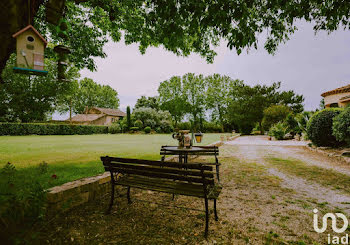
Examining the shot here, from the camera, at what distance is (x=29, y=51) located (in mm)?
2703

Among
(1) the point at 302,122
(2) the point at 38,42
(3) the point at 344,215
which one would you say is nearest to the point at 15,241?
(2) the point at 38,42

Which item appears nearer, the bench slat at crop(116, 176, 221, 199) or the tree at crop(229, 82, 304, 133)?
the bench slat at crop(116, 176, 221, 199)

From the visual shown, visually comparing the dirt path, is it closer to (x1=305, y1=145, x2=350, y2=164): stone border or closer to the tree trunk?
the tree trunk

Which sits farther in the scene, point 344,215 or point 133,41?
point 133,41

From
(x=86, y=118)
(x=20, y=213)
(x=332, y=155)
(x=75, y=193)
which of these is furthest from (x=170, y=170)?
(x=86, y=118)

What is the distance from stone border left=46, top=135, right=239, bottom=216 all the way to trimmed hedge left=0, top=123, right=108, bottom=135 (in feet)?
83.2

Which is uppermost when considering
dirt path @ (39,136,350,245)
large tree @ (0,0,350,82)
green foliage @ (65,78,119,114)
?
green foliage @ (65,78,119,114)

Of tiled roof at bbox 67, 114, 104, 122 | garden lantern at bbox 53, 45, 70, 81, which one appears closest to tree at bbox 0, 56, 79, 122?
tiled roof at bbox 67, 114, 104, 122

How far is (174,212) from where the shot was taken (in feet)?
10.0

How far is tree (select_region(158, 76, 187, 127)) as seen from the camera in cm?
4791

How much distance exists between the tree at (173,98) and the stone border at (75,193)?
44.3 meters

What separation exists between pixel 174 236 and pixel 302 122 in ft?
56.3

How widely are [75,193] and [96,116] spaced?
53136mm

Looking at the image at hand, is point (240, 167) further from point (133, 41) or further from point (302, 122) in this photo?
point (302, 122)
